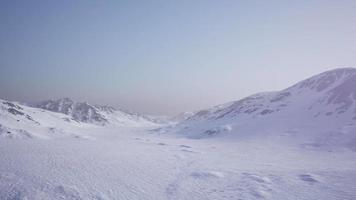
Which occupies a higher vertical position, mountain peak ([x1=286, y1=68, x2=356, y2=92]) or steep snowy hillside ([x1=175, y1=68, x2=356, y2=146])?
mountain peak ([x1=286, y1=68, x2=356, y2=92])

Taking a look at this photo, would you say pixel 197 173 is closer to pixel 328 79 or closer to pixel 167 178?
pixel 167 178

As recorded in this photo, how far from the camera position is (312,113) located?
89438 millimetres

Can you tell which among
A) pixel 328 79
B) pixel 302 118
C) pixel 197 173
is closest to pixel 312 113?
pixel 302 118

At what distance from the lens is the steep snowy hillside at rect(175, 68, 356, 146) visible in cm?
7252

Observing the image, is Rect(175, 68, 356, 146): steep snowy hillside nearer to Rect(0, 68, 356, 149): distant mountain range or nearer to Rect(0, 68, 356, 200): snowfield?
Rect(0, 68, 356, 149): distant mountain range

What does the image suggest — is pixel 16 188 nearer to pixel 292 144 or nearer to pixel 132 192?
pixel 132 192

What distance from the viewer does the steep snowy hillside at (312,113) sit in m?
72.5

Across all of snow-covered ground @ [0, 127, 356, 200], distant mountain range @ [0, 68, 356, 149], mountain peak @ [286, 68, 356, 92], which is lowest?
snow-covered ground @ [0, 127, 356, 200]

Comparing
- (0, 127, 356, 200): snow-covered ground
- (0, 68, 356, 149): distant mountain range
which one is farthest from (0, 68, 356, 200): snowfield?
(0, 68, 356, 149): distant mountain range

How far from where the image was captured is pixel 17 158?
134 feet

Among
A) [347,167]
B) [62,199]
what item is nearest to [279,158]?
[347,167]

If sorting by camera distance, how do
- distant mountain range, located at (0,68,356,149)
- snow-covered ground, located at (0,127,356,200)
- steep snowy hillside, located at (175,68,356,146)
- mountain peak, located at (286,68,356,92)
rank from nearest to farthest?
snow-covered ground, located at (0,127,356,200)
distant mountain range, located at (0,68,356,149)
steep snowy hillside, located at (175,68,356,146)
mountain peak, located at (286,68,356,92)

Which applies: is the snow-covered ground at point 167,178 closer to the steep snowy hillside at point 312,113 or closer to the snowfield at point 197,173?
the snowfield at point 197,173

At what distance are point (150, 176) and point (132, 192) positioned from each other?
6481 mm
